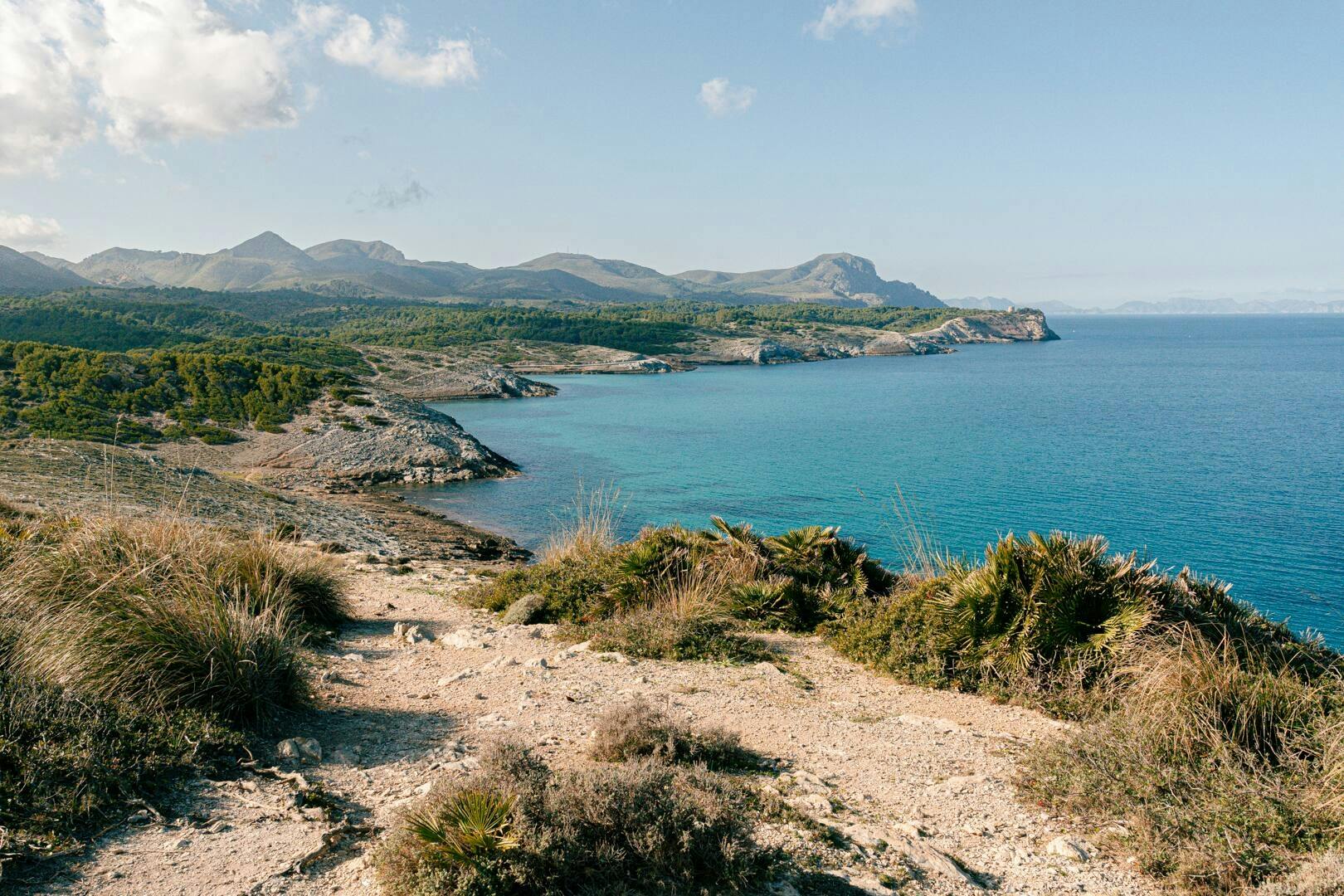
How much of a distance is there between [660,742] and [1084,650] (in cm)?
448

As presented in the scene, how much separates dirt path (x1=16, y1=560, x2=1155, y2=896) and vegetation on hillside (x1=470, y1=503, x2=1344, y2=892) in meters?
0.36

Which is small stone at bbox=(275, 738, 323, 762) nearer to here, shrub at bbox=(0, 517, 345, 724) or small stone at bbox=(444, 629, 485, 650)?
shrub at bbox=(0, 517, 345, 724)

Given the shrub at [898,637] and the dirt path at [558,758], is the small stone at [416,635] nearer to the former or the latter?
the dirt path at [558,758]

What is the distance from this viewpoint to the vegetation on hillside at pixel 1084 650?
4.76 metres

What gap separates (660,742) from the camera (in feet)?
19.0

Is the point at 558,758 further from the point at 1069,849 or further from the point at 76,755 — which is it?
the point at 1069,849

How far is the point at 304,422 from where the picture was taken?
1721 inches

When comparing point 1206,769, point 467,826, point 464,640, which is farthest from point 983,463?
point 467,826

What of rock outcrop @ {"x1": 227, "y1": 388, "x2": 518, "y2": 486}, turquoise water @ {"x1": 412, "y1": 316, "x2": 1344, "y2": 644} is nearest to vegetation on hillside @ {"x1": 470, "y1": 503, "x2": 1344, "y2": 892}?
turquoise water @ {"x1": 412, "y1": 316, "x2": 1344, "y2": 644}

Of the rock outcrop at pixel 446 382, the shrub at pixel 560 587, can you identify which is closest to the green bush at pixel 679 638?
the shrub at pixel 560 587

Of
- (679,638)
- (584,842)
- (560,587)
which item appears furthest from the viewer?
(560,587)

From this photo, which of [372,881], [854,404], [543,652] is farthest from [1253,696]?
[854,404]

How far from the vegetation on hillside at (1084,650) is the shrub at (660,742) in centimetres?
8

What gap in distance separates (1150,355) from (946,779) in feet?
470
